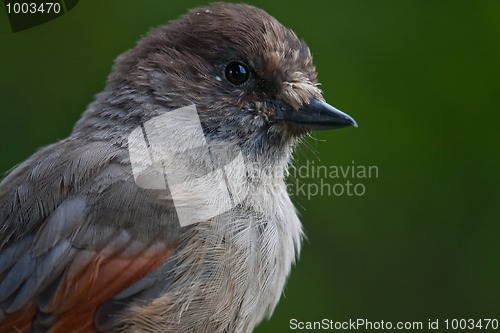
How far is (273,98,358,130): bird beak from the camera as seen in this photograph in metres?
4.80

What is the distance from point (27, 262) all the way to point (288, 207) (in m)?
1.35

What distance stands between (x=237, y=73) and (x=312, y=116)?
0.44m

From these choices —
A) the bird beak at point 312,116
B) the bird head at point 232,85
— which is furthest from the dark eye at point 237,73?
the bird beak at point 312,116

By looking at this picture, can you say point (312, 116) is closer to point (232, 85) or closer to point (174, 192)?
point (232, 85)

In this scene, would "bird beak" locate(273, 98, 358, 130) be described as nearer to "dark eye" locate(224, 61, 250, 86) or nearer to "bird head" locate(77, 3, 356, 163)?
"bird head" locate(77, 3, 356, 163)

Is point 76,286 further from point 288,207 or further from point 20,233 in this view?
point 288,207

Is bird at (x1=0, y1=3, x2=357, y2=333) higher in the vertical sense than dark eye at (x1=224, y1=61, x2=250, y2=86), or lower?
lower

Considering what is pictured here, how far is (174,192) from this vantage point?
Answer: 4418mm

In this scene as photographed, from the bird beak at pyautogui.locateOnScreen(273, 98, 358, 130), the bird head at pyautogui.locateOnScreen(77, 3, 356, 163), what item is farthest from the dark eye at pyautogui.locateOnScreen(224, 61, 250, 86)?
the bird beak at pyautogui.locateOnScreen(273, 98, 358, 130)

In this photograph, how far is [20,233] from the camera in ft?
14.3

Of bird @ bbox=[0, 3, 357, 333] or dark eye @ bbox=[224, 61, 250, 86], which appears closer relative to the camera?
bird @ bbox=[0, 3, 357, 333]

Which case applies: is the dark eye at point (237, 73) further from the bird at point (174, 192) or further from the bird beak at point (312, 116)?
the bird beak at point (312, 116)

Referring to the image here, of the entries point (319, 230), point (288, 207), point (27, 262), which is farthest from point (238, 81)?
point (319, 230)

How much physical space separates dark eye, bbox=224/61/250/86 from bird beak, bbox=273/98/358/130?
20 cm
